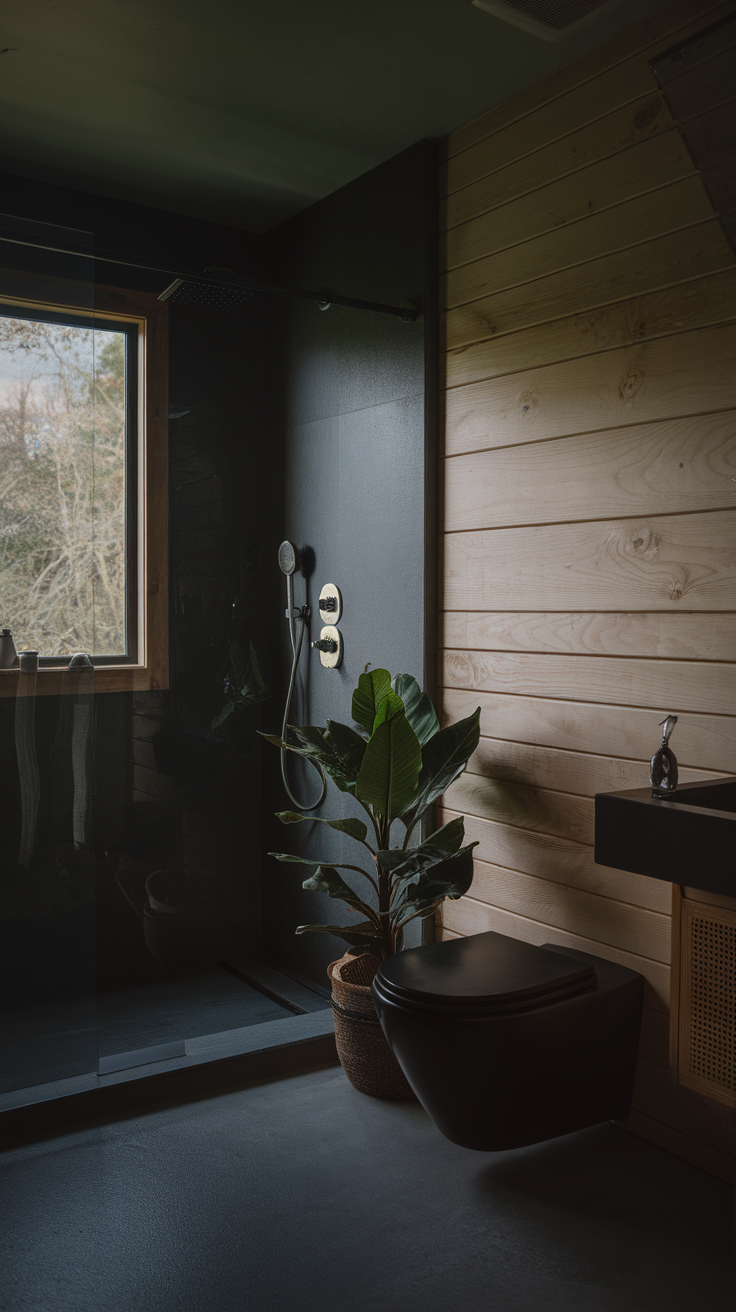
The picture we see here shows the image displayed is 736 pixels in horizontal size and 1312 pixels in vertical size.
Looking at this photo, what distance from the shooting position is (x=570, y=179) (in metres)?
2.32

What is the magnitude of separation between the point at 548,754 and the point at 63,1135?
1.49 meters

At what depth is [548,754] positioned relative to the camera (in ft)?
7.95

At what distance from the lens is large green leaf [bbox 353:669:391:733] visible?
245 cm

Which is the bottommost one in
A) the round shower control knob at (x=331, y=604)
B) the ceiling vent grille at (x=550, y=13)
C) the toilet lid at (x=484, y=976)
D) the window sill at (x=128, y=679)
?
the toilet lid at (x=484, y=976)

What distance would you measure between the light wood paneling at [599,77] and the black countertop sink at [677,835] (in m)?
1.57

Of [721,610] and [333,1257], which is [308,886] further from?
[721,610]

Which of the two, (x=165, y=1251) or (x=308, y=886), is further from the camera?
(x=308, y=886)

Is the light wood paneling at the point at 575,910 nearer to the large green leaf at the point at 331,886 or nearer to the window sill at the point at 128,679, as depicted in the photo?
the large green leaf at the point at 331,886

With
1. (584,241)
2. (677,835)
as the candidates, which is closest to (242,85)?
(584,241)

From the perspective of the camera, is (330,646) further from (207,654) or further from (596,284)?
(596,284)

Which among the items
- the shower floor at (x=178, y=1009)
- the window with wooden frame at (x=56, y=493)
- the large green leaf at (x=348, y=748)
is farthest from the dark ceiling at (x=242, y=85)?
the shower floor at (x=178, y=1009)

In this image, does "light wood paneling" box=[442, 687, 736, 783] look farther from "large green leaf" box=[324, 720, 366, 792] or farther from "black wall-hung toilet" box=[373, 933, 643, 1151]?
"black wall-hung toilet" box=[373, 933, 643, 1151]

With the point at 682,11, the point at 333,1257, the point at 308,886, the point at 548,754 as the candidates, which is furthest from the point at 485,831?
the point at 682,11

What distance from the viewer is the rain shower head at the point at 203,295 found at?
2.78m
